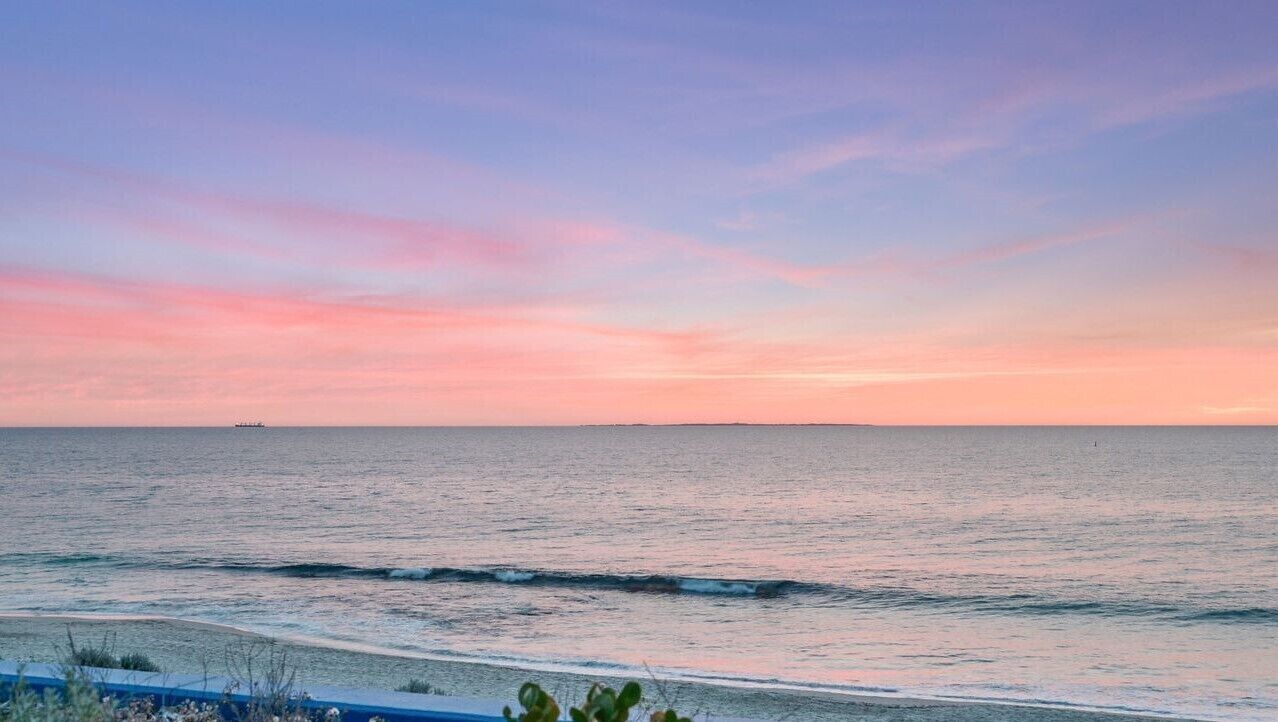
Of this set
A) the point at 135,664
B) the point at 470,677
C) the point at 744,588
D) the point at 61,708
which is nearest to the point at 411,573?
the point at 744,588

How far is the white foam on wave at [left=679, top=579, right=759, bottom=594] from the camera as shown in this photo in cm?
2789

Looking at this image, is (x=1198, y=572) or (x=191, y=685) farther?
(x=1198, y=572)

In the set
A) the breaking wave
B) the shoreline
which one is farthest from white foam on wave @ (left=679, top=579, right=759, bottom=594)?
the shoreline

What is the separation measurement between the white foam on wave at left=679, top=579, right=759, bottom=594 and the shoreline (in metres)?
10.7

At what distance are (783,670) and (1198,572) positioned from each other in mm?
19618

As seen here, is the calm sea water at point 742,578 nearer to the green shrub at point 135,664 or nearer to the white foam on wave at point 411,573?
the white foam on wave at point 411,573

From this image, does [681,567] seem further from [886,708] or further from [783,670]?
[886,708]

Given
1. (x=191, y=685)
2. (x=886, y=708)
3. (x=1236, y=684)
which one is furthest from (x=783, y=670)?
(x=191, y=685)

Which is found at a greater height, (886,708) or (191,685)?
(191,685)

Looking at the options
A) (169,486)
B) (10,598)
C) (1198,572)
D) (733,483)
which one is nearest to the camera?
(10,598)

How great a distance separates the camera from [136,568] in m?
31.7

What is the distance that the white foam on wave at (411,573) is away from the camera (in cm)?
3025

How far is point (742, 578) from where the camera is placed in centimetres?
2964

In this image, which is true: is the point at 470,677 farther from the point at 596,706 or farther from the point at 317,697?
the point at 596,706
